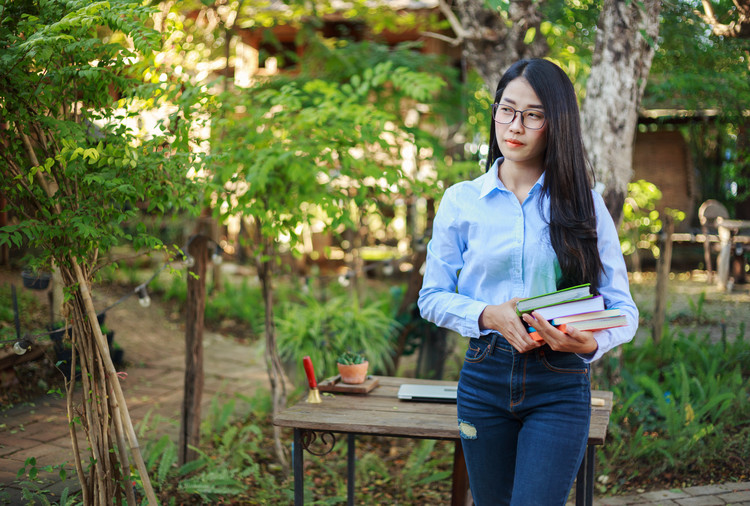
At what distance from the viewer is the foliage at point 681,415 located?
3801 mm

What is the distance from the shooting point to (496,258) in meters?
1.92

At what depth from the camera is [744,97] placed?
5.08 meters

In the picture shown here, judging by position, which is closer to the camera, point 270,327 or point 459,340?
point 270,327

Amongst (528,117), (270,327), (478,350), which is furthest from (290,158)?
(478,350)

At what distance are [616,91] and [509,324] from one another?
284 cm

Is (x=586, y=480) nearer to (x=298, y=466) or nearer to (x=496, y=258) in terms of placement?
(x=298, y=466)

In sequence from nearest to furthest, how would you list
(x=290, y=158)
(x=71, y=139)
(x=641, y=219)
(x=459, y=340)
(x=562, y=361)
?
(x=562, y=361)
(x=71, y=139)
(x=290, y=158)
(x=459, y=340)
(x=641, y=219)

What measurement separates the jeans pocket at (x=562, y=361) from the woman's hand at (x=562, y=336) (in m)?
0.07

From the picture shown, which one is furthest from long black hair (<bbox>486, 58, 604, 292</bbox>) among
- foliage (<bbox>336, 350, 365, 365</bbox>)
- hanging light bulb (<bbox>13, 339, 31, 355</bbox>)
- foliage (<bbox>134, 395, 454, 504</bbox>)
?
foliage (<bbox>134, 395, 454, 504</bbox>)

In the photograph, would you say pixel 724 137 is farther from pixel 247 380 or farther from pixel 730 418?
pixel 247 380

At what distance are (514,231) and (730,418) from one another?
296 centimetres

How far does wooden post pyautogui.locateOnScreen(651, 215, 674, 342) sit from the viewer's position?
5.32 meters

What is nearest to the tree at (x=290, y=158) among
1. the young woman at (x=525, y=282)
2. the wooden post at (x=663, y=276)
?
the young woman at (x=525, y=282)

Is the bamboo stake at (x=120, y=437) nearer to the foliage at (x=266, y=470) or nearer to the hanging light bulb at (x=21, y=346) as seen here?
the hanging light bulb at (x=21, y=346)
